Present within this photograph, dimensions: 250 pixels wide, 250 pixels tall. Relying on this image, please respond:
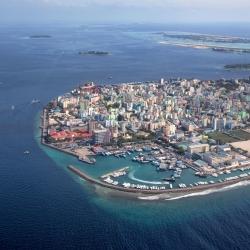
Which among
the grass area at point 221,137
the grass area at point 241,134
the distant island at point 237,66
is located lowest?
the grass area at point 221,137

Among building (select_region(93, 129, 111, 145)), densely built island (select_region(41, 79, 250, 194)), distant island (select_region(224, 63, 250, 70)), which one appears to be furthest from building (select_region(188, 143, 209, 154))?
distant island (select_region(224, 63, 250, 70))

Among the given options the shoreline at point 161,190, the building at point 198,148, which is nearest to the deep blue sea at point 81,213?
the shoreline at point 161,190

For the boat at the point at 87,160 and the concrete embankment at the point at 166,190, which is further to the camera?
the boat at the point at 87,160

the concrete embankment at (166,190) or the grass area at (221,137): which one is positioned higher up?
the grass area at (221,137)

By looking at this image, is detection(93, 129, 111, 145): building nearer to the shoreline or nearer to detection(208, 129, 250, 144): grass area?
the shoreline

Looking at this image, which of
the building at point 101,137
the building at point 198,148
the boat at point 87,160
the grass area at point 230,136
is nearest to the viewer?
the boat at point 87,160

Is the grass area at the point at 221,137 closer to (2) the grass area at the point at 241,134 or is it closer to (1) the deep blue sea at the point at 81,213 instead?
(2) the grass area at the point at 241,134

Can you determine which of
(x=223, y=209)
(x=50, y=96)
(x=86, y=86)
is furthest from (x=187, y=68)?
(x=223, y=209)

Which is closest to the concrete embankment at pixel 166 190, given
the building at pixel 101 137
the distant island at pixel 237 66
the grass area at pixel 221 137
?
the building at pixel 101 137

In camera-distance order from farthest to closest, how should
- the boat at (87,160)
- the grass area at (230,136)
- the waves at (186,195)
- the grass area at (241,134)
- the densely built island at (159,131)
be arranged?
the grass area at (241,134) → the grass area at (230,136) → the boat at (87,160) → the densely built island at (159,131) → the waves at (186,195)
